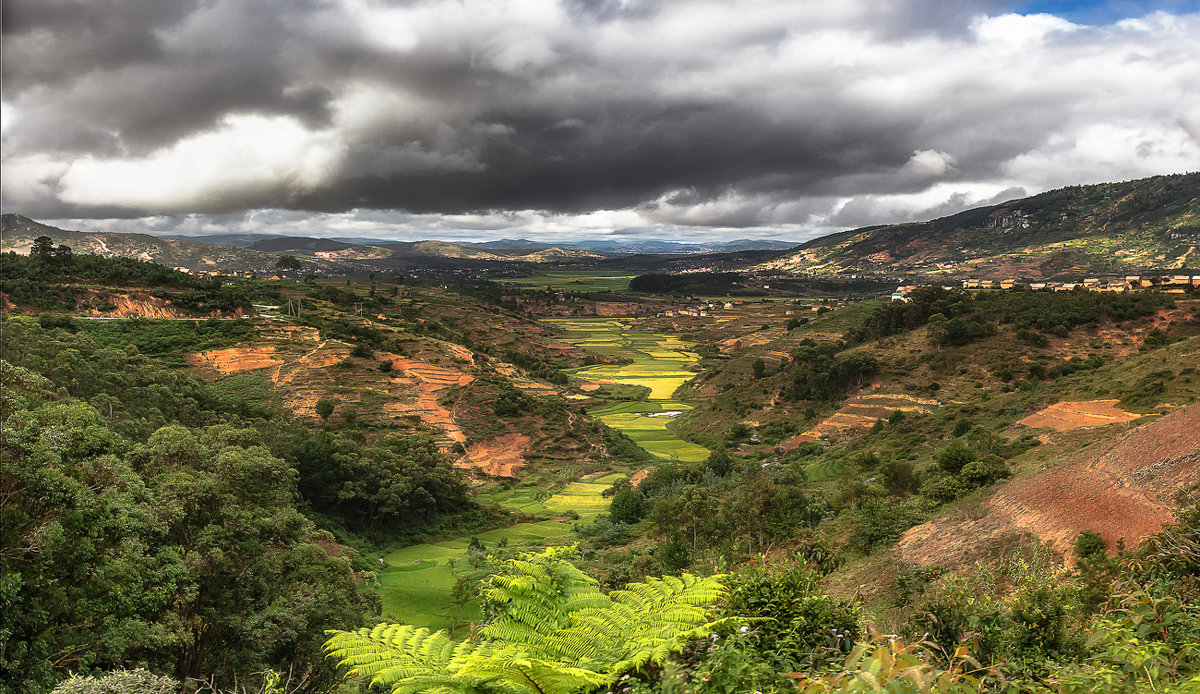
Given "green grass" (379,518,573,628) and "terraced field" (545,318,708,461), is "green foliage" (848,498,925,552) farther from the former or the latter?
"terraced field" (545,318,708,461)

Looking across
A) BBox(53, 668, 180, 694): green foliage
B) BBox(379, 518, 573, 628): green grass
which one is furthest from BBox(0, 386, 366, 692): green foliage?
BBox(379, 518, 573, 628): green grass

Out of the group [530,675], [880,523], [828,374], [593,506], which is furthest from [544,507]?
[530,675]

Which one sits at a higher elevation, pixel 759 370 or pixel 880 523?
pixel 880 523

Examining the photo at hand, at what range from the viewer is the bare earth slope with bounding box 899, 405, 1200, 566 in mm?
14570

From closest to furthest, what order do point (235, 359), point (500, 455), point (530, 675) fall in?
point (530, 675) < point (500, 455) < point (235, 359)

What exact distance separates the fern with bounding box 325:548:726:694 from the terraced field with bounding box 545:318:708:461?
55.3 meters

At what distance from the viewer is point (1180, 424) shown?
666 inches

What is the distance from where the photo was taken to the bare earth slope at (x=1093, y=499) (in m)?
14.6

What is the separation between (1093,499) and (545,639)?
728 inches

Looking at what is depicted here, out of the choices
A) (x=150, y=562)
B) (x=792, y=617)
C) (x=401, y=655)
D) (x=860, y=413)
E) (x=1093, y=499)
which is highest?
(x=401, y=655)

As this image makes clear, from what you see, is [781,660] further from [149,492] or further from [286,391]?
[286,391]

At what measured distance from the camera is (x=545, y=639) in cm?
464

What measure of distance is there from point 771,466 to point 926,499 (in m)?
23.4

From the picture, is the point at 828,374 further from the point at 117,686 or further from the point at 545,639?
the point at 117,686
